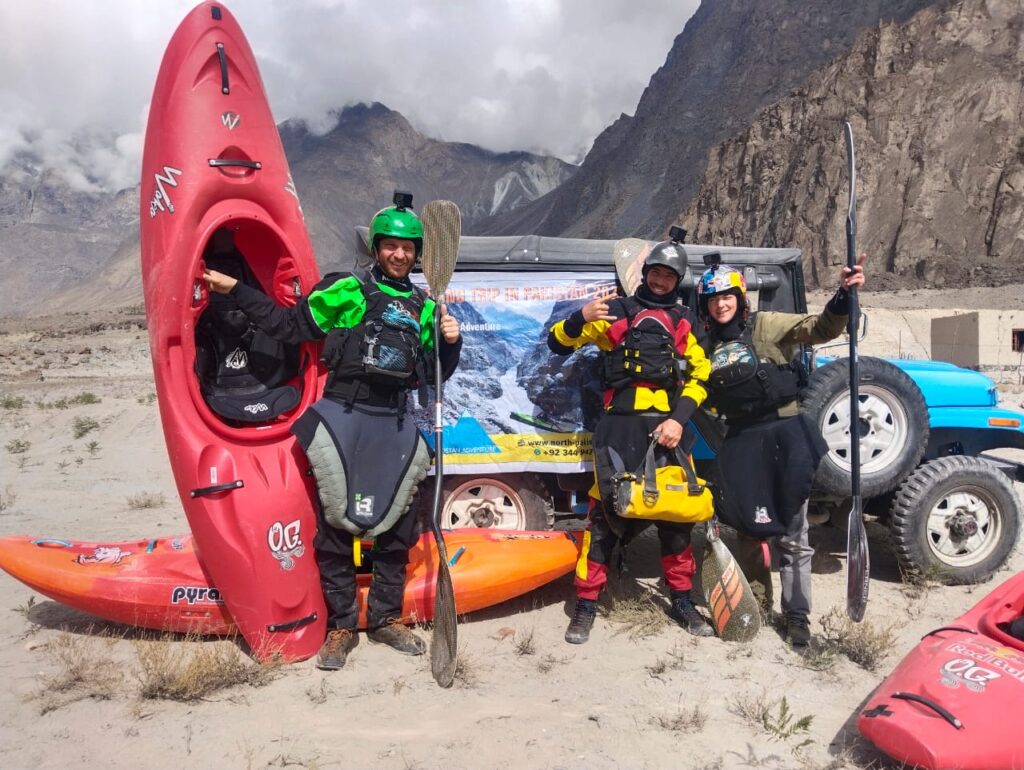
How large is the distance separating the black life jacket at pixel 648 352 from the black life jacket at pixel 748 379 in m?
0.23

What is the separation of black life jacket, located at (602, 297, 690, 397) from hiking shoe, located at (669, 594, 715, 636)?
1.26 m

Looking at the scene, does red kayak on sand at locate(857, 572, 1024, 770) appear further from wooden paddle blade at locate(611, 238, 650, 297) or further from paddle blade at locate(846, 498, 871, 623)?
wooden paddle blade at locate(611, 238, 650, 297)

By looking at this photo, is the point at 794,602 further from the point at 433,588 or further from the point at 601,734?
the point at 433,588

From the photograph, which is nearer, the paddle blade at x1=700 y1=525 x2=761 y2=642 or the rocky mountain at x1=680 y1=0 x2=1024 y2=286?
the paddle blade at x1=700 y1=525 x2=761 y2=642

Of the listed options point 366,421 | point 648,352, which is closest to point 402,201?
point 366,421

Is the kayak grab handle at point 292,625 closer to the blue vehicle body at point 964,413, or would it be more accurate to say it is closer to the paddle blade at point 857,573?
the paddle blade at point 857,573

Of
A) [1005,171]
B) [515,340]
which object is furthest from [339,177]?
[515,340]

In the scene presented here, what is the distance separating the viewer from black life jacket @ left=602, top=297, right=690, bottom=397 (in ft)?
13.2

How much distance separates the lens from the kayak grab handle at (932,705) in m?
2.62

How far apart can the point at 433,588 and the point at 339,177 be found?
13982 cm

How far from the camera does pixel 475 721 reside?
320 cm

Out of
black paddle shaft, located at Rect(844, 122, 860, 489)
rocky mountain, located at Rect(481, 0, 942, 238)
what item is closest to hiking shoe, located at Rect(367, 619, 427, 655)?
black paddle shaft, located at Rect(844, 122, 860, 489)

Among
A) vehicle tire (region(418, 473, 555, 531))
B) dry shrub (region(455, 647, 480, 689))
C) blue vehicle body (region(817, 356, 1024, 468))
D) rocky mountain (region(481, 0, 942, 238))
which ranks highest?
rocky mountain (region(481, 0, 942, 238))

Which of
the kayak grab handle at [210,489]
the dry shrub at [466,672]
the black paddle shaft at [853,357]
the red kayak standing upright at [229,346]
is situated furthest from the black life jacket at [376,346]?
the black paddle shaft at [853,357]
